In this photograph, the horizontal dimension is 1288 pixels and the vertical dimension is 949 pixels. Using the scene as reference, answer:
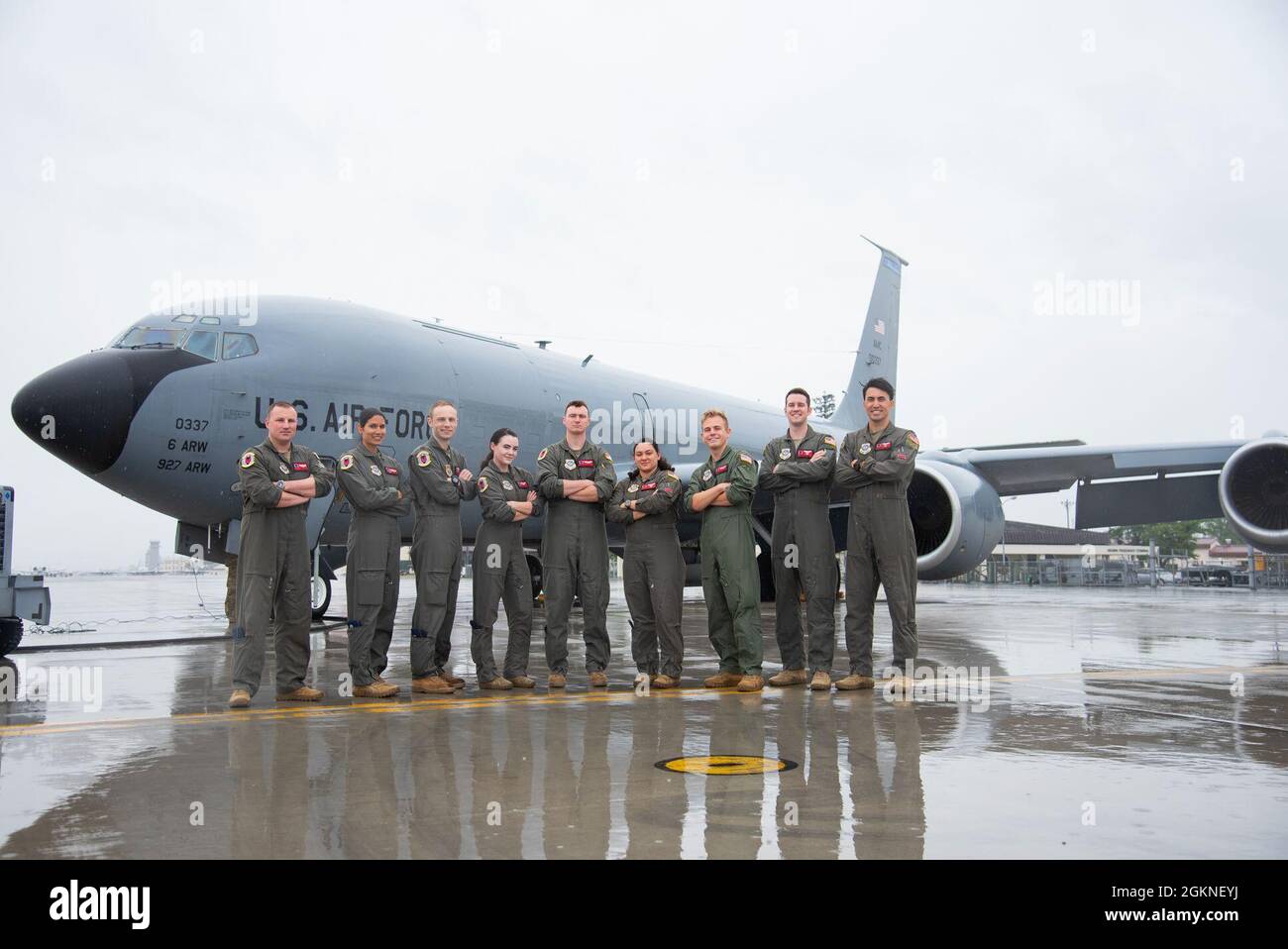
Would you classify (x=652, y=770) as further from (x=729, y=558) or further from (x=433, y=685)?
(x=729, y=558)

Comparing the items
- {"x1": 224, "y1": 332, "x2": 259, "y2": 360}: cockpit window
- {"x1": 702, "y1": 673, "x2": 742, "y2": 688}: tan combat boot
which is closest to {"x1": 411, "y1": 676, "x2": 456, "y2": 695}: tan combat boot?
{"x1": 702, "y1": 673, "x2": 742, "y2": 688}: tan combat boot

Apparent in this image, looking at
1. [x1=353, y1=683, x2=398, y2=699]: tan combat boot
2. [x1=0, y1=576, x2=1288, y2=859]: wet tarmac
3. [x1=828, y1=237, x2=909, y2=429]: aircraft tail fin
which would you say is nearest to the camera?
[x1=0, y1=576, x2=1288, y2=859]: wet tarmac

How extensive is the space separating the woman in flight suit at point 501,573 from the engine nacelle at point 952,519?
5.14 meters

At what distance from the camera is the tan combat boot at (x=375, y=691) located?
6.48 meters

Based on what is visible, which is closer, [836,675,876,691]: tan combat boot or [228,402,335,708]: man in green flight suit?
[228,402,335,708]: man in green flight suit

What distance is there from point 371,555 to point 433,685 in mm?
966

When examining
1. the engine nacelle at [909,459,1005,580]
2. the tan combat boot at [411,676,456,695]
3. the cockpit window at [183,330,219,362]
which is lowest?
the tan combat boot at [411,676,456,695]

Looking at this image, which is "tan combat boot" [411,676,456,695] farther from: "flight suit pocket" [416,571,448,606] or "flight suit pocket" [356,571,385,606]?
"flight suit pocket" [356,571,385,606]

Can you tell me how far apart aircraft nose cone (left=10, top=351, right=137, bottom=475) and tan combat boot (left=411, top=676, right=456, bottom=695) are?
14.6ft

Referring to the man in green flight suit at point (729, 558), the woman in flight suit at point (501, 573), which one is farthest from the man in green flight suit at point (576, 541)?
the man in green flight suit at point (729, 558)

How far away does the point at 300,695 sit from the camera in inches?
253

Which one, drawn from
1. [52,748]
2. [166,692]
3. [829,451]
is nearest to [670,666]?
[829,451]

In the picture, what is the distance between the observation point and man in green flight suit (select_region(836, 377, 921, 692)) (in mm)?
6906
